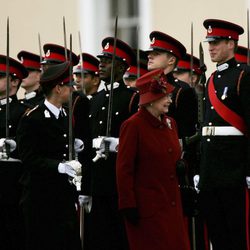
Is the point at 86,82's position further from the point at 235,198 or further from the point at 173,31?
the point at 235,198

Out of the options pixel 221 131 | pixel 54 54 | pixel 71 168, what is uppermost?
pixel 54 54

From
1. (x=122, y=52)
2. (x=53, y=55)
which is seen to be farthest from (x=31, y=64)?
(x=122, y=52)

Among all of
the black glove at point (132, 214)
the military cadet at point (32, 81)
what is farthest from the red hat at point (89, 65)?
the black glove at point (132, 214)

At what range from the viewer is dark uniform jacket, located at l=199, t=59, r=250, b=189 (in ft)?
38.8

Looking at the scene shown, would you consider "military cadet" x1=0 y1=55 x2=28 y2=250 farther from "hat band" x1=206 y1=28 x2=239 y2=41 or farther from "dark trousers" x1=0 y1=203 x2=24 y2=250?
"hat band" x1=206 y1=28 x2=239 y2=41

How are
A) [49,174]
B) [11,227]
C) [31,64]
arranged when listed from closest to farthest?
[49,174]
[11,227]
[31,64]

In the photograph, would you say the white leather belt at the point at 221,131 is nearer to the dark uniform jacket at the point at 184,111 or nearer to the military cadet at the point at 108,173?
the dark uniform jacket at the point at 184,111

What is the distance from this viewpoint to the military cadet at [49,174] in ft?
38.3

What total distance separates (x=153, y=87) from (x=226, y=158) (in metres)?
1.05

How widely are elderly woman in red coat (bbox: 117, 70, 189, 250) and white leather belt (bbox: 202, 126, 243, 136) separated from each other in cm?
72

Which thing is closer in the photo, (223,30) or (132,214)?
(132,214)

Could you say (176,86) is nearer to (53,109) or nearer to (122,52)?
(122,52)

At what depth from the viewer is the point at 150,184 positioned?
1111 centimetres

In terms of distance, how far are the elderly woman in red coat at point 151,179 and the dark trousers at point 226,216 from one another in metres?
0.72
